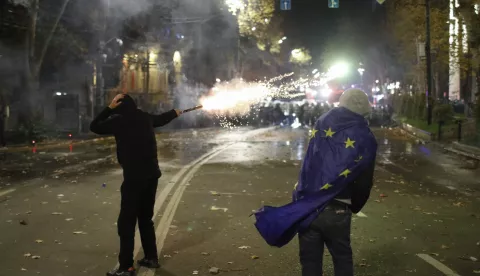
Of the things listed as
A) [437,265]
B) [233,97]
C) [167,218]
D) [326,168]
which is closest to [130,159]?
[326,168]

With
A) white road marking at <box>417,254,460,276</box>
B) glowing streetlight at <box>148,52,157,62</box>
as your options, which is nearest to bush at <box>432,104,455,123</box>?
glowing streetlight at <box>148,52,157,62</box>

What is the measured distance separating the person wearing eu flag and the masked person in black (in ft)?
6.03

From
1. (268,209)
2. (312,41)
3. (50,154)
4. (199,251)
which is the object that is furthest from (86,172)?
(312,41)

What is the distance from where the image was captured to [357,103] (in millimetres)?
3734

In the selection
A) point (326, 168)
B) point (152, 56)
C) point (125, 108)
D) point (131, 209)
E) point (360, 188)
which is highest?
point (152, 56)

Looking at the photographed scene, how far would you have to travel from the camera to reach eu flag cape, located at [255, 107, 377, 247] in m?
3.57

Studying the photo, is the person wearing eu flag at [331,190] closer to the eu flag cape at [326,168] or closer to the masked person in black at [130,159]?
the eu flag cape at [326,168]

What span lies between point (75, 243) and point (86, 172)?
7159 mm

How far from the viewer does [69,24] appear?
27656mm

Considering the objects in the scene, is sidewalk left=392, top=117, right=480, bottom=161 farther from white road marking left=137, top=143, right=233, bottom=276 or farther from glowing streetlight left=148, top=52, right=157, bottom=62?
glowing streetlight left=148, top=52, right=157, bottom=62

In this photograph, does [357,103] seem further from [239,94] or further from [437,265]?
[239,94]

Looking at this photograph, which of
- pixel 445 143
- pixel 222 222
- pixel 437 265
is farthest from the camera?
pixel 445 143

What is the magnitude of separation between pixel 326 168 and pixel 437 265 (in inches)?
117

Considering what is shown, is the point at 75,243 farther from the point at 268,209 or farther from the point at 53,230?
the point at 268,209
